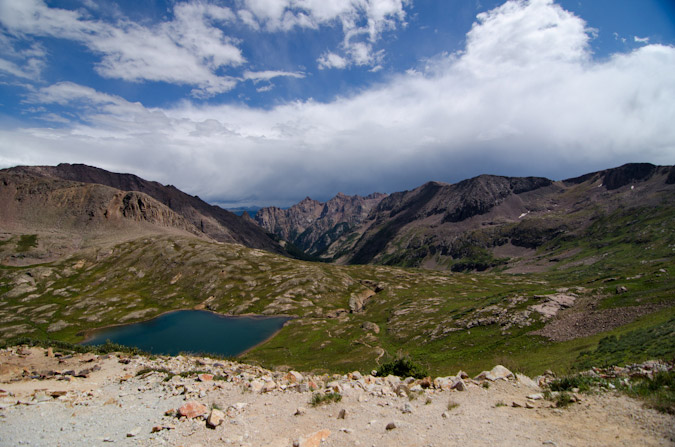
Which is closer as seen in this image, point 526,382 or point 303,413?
point 303,413

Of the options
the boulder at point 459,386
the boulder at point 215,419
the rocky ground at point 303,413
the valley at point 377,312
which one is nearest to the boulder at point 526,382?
the rocky ground at point 303,413

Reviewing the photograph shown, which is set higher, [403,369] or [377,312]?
[403,369]

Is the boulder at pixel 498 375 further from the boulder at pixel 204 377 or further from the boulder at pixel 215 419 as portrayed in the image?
the boulder at pixel 204 377

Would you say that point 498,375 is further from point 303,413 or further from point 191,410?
point 191,410

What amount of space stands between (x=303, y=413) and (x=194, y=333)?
12434 cm

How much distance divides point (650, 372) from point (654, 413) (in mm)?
6822

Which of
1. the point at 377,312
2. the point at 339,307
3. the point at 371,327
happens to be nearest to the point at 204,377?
the point at 371,327

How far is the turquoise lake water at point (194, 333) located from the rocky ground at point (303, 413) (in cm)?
8190

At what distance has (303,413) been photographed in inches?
731

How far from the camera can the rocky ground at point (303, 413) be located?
14234 millimetres

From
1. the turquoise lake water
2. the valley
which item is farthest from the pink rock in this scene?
the turquoise lake water

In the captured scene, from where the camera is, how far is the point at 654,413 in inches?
541

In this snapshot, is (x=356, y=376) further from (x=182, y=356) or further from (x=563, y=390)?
(x=182, y=356)

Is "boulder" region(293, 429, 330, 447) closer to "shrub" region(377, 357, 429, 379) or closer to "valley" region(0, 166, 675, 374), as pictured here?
"shrub" region(377, 357, 429, 379)
